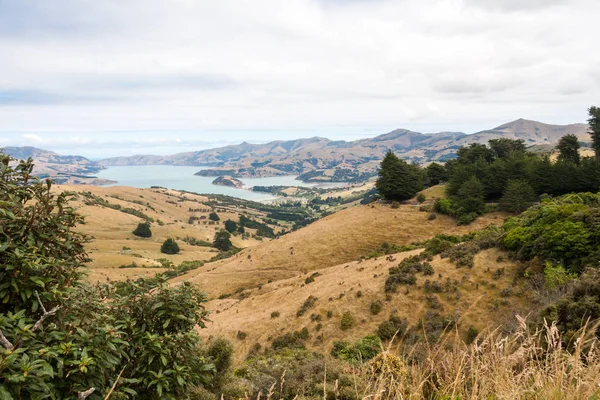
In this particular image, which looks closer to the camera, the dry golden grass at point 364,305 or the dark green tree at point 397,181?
the dry golden grass at point 364,305

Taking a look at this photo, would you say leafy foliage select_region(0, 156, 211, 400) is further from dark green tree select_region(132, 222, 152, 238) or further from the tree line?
dark green tree select_region(132, 222, 152, 238)

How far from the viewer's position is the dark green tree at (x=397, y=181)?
5256 cm

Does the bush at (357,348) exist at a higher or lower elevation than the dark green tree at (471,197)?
lower

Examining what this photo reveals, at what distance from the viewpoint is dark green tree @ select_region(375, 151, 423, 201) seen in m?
52.6

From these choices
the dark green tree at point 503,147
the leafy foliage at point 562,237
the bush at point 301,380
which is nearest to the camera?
the bush at point 301,380

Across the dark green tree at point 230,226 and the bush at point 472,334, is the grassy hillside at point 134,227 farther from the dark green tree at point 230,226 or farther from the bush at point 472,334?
the bush at point 472,334

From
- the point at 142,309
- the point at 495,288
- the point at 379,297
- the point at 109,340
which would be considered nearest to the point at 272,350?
the point at 379,297

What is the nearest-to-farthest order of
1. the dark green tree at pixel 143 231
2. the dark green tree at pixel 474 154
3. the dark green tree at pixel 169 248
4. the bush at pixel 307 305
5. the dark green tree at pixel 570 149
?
the bush at pixel 307 305, the dark green tree at pixel 570 149, the dark green tree at pixel 474 154, the dark green tree at pixel 169 248, the dark green tree at pixel 143 231

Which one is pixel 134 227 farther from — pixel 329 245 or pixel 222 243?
pixel 329 245

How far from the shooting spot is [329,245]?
149ft

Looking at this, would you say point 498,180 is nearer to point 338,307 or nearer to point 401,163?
point 401,163

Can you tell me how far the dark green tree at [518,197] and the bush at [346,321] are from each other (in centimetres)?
3003

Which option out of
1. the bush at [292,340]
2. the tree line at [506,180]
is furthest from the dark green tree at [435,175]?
the bush at [292,340]

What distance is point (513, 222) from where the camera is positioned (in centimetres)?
2825
